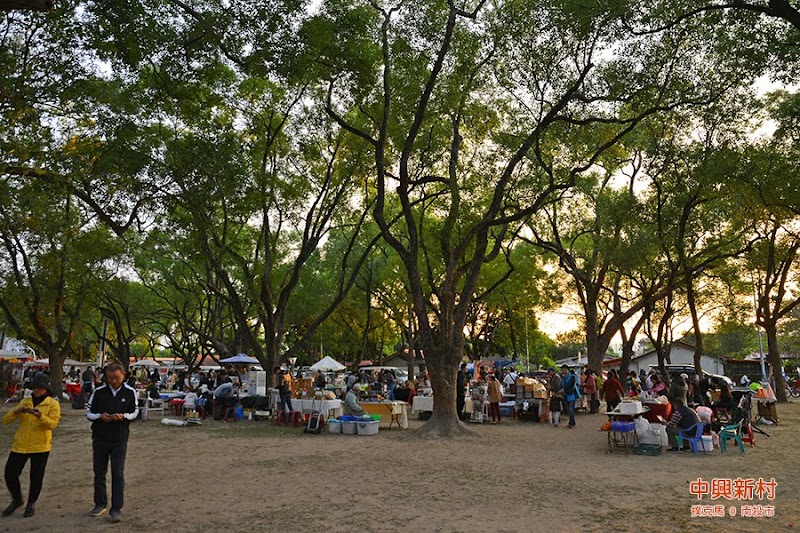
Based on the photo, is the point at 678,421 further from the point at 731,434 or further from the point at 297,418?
the point at 297,418

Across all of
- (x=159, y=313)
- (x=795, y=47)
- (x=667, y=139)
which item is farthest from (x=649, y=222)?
(x=159, y=313)

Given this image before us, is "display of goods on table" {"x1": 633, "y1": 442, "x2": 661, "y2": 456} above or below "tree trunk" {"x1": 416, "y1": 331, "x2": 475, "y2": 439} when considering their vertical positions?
below

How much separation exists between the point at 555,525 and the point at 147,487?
530cm

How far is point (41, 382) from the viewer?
662 centimetres

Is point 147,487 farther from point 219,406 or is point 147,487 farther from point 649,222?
point 649,222

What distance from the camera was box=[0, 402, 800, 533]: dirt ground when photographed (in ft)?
20.5

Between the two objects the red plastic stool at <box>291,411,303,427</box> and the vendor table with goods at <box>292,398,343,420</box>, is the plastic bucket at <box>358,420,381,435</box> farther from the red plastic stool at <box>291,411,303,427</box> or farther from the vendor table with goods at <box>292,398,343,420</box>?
the red plastic stool at <box>291,411,303,427</box>

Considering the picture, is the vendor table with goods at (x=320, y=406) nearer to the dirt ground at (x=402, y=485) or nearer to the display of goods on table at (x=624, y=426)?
the dirt ground at (x=402, y=485)

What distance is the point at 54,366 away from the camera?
22.8 m

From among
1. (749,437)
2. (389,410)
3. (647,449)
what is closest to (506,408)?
(389,410)

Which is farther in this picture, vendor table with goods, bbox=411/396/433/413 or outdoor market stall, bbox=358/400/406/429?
vendor table with goods, bbox=411/396/433/413

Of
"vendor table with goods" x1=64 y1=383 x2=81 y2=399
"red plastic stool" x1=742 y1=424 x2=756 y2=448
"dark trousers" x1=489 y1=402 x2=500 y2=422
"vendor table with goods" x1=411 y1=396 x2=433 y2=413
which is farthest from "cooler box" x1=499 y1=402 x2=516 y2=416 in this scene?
"vendor table with goods" x1=64 y1=383 x2=81 y2=399

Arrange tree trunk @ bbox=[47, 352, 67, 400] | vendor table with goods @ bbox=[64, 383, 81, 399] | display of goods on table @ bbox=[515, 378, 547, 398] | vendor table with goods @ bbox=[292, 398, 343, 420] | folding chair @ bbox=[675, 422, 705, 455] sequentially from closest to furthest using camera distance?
folding chair @ bbox=[675, 422, 705, 455]
vendor table with goods @ bbox=[292, 398, 343, 420]
display of goods on table @ bbox=[515, 378, 547, 398]
tree trunk @ bbox=[47, 352, 67, 400]
vendor table with goods @ bbox=[64, 383, 81, 399]

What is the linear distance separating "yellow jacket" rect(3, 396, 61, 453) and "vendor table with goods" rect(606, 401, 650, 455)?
909 centimetres
